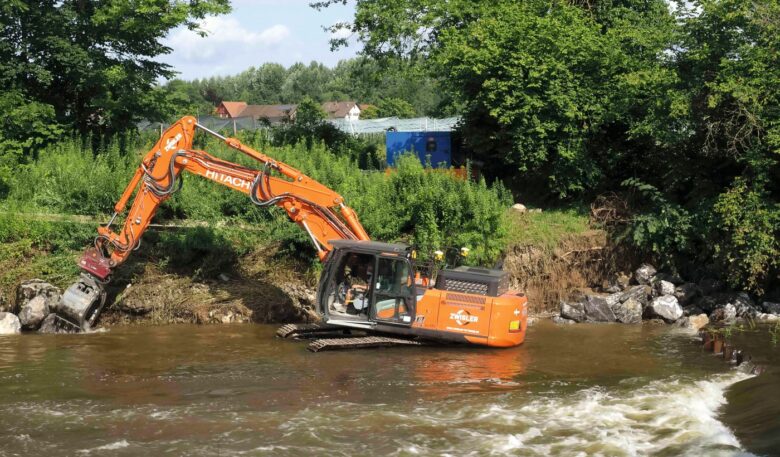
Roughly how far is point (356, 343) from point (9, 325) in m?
6.80

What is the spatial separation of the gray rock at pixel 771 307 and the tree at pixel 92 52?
15329 mm

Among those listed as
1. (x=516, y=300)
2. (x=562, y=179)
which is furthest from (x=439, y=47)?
(x=516, y=300)

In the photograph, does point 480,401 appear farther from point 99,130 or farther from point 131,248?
point 99,130

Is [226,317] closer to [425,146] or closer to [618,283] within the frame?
[618,283]

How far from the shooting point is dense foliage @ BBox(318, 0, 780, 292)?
17.8m

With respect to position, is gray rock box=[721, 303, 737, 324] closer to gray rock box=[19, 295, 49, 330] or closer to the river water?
the river water

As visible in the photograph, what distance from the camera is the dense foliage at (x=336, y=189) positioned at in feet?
61.5

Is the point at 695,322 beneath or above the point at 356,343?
above

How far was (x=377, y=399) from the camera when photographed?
38.4 ft

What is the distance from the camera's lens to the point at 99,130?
24.6 m

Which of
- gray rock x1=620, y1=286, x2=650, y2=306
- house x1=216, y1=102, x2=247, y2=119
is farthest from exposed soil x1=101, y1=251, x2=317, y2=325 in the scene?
house x1=216, y1=102, x2=247, y2=119

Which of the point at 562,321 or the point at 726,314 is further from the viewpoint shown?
the point at 562,321

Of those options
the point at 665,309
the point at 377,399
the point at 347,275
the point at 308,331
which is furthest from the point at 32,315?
the point at 665,309

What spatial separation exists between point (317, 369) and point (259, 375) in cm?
92
